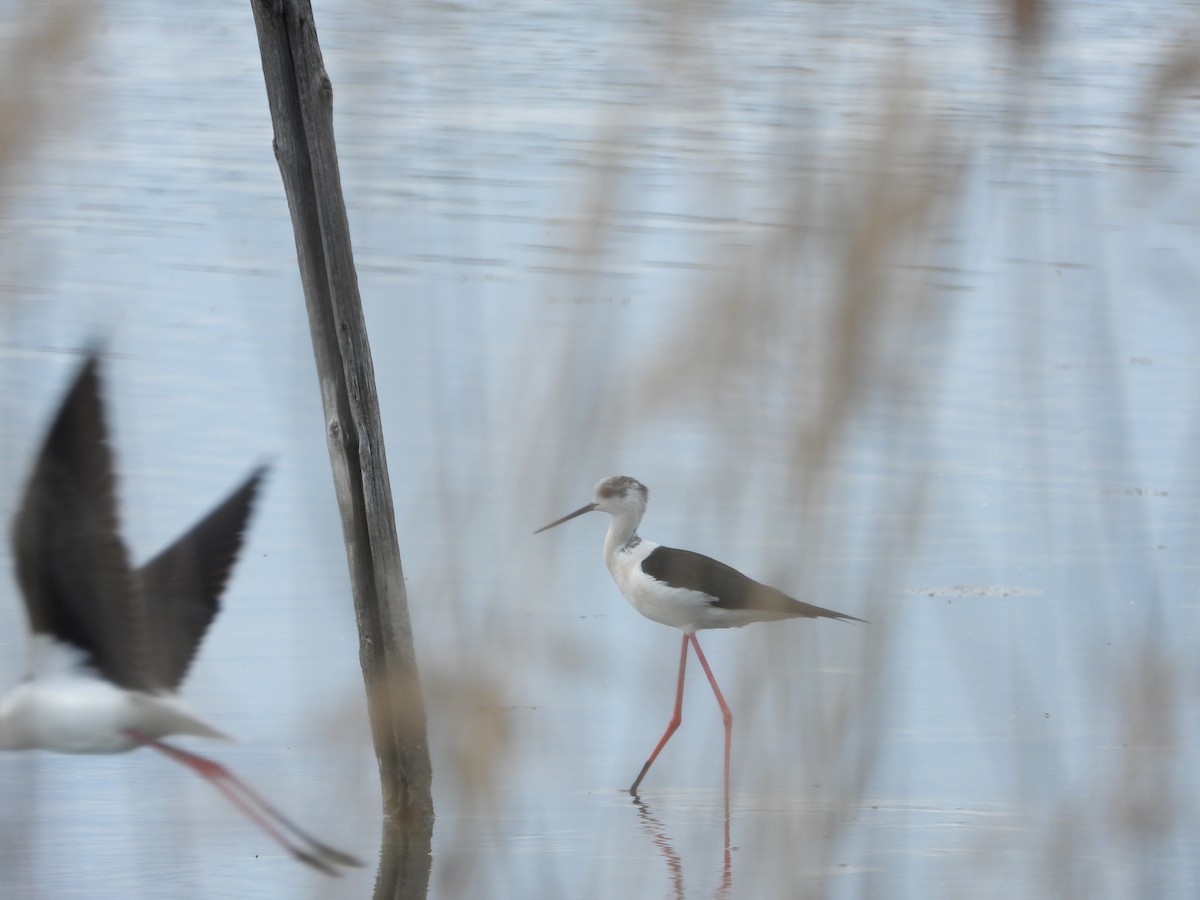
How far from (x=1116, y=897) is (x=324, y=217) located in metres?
1.57

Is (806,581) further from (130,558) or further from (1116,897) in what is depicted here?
(1116,897)

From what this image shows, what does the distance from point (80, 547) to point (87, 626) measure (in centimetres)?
11

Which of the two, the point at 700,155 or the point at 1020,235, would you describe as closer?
the point at 700,155

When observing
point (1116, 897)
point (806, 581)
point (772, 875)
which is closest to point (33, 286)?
point (806, 581)

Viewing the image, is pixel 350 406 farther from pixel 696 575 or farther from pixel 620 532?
pixel 620 532

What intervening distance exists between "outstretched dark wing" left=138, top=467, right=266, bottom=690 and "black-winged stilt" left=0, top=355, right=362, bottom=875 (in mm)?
25

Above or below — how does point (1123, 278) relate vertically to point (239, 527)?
above

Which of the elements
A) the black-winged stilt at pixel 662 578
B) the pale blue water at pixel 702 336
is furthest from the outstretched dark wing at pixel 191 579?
the black-winged stilt at pixel 662 578

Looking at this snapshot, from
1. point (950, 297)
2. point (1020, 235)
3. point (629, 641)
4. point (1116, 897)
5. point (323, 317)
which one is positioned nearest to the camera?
point (950, 297)

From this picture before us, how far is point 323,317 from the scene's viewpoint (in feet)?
8.76

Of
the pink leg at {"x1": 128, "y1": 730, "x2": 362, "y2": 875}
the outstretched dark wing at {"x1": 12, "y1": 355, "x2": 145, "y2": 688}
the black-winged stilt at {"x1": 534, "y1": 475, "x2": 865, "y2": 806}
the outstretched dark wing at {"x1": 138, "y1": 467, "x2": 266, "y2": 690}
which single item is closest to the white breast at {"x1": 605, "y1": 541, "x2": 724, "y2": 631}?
the black-winged stilt at {"x1": 534, "y1": 475, "x2": 865, "y2": 806}

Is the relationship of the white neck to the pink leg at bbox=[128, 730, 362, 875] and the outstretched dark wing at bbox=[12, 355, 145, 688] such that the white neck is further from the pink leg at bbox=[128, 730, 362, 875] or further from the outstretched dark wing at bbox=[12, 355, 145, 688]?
the outstretched dark wing at bbox=[12, 355, 145, 688]

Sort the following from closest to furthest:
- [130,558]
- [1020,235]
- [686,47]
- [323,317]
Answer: [686,47]
[1020,235]
[130,558]
[323,317]

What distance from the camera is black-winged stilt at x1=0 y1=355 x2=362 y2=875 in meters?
1.92
